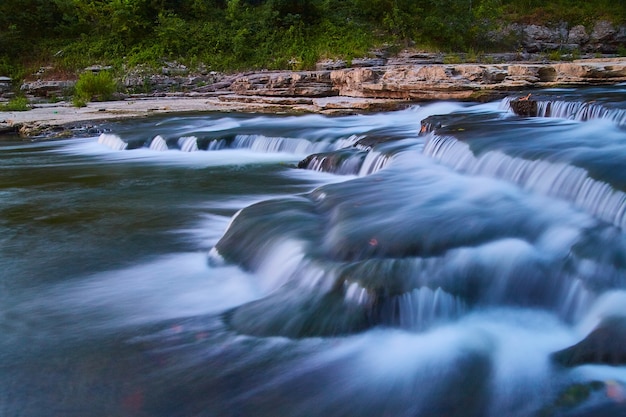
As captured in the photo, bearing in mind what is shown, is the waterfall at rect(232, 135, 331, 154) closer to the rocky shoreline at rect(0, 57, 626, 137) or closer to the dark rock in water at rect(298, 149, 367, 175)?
the dark rock in water at rect(298, 149, 367, 175)

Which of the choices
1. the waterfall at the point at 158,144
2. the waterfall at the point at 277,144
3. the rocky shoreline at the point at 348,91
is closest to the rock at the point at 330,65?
the rocky shoreline at the point at 348,91

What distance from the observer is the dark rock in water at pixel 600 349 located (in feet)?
9.91

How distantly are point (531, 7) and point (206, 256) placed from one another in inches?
982

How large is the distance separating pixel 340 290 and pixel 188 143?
7883 millimetres

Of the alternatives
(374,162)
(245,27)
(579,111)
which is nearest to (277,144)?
(374,162)

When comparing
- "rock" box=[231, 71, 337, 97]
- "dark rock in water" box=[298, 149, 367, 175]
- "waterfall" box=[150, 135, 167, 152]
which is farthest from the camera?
"rock" box=[231, 71, 337, 97]

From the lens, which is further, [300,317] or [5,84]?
[5,84]

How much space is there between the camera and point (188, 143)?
11047 millimetres

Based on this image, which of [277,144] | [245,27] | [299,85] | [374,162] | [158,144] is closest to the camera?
[374,162]

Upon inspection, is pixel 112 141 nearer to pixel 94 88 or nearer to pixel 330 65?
pixel 94 88

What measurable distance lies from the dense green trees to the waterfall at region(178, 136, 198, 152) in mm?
10708

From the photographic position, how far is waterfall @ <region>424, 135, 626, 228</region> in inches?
189

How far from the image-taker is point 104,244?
5.51 m

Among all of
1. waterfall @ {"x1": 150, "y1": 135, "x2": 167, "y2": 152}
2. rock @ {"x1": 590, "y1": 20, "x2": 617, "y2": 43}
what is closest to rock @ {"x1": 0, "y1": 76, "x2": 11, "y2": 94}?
waterfall @ {"x1": 150, "y1": 135, "x2": 167, "y2": 152}
